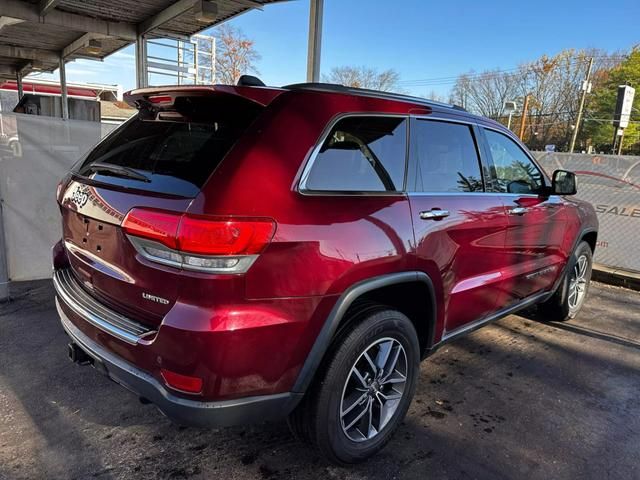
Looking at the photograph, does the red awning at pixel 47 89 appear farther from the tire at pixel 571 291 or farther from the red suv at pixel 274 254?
the tire at pixel 571 291

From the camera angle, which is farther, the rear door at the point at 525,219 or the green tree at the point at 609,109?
the green tree at the point at 609,109

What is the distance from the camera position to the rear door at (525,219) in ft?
11.2

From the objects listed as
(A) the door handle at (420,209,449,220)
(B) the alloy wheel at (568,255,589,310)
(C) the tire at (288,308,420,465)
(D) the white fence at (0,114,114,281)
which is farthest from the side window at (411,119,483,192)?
(D) the white fence at (0,114,114,281)

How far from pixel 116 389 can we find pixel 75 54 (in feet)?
49.7

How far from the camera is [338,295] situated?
2.07 meters

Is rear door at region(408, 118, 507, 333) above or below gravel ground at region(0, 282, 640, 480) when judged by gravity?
above

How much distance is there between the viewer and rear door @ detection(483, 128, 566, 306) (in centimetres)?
341

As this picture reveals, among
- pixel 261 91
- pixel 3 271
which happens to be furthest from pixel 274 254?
pixel 3 271

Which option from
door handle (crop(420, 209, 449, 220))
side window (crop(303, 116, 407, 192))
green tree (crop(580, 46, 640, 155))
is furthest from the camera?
green tree (crop(580, 46, 640, 155))

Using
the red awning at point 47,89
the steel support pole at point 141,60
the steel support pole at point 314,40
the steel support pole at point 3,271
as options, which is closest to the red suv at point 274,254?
the steel support pole at point 3,271

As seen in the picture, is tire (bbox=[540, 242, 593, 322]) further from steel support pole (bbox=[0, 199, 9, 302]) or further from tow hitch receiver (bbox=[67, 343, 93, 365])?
steel support pole (bbox=[0, 199, 9, 302])

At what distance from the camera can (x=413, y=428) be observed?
278 cm

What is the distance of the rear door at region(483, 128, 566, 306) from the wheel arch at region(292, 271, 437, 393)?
3.23 feet

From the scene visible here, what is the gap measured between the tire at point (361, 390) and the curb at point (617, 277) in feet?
16.1
